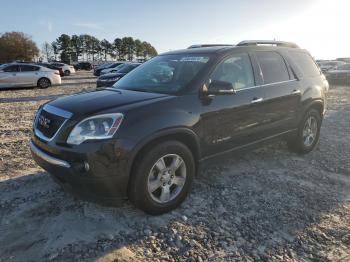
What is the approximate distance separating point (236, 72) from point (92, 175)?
2387 mm

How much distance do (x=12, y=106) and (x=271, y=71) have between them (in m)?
9.91

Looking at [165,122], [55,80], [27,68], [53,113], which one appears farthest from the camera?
[55,80]

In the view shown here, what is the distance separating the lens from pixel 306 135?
627 centimetres

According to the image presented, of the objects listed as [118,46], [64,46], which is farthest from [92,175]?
[118,46]

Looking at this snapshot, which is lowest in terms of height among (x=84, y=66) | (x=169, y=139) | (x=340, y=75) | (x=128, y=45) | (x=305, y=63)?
(x=84, y=66)

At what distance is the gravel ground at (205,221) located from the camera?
3346 mm

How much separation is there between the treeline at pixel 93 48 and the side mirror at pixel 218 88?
95.0 metres

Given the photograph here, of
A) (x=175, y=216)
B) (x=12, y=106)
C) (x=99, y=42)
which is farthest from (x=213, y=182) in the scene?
(x=99, y=42)

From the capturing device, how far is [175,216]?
3.99 metres

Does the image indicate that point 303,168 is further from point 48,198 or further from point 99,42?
point 99,42

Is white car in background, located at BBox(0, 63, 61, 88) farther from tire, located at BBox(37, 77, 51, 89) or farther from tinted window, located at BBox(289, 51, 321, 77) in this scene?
tinted window, located at BBox(289, 51, 321, 77)

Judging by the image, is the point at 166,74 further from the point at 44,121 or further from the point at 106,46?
the point at 106,46

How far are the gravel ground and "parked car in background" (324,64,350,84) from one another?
19.0 m

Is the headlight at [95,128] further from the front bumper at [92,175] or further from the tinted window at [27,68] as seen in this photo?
the tinted window at [27,68]
